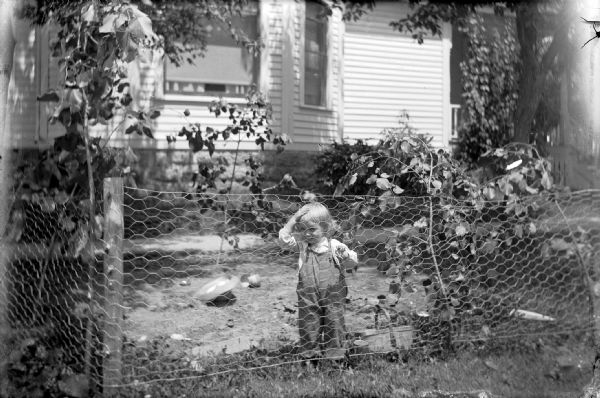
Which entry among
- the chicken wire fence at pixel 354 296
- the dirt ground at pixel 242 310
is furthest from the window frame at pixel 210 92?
the chicken wire fence at pixel 354 296

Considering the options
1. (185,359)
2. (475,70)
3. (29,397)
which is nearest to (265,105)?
(185,359)

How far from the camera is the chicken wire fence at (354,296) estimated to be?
13.0 feet

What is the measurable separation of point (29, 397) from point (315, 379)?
1564 millimetres

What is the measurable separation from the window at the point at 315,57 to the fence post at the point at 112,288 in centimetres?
847

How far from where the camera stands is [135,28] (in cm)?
391

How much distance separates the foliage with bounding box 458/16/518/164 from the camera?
14031 millimetres

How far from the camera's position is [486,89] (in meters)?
14.2

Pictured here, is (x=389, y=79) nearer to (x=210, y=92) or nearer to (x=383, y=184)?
(x=210, y=92)

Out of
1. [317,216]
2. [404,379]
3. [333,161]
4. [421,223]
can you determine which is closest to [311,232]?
[317,216]

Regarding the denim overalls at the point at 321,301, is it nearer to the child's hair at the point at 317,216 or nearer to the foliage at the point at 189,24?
the child's hair at the point at 317,216

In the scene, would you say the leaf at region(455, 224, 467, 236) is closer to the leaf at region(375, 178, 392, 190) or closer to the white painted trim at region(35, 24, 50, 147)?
the leaf at region(375, 178, 392, 190)

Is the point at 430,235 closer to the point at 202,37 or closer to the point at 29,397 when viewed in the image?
the point at 29,397

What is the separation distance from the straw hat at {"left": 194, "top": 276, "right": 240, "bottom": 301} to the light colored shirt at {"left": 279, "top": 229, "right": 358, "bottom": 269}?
1.04 meters

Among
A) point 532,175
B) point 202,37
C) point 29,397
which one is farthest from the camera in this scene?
point 202,37
